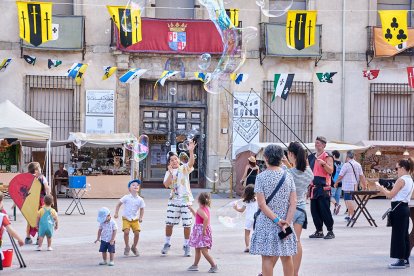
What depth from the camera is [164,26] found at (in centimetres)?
3078

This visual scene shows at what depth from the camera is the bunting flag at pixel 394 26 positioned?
96.6 feet

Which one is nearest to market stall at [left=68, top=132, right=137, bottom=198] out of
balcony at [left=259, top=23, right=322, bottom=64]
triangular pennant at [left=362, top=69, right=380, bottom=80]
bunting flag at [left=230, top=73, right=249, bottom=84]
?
bunting flag at [left=230, top=73, right=249, bottom=84]

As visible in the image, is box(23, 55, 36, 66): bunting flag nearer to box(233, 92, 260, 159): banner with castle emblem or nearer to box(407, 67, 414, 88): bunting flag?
box(233, 92, 260, 159): banner with castle emblem

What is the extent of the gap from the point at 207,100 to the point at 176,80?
4.29ft

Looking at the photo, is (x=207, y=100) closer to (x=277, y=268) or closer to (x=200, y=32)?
(x=200, y=32)

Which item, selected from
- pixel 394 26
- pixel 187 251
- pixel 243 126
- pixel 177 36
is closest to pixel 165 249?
pixel 187 251

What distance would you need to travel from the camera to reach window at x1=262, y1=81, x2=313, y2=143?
31891 mm

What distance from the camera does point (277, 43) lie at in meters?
31.6

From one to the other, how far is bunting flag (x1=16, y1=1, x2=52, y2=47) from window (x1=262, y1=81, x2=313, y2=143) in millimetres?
7927

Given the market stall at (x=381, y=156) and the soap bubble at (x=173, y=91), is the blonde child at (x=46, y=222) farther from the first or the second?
the market stall at (x=381, y=156)

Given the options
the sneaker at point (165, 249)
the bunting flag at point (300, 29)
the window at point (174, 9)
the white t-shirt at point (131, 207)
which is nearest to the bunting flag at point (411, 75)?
the bunting flag at point (300, 29)

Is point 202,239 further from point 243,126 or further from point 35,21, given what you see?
point 243,126

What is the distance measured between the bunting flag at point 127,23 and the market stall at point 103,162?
3554 mm

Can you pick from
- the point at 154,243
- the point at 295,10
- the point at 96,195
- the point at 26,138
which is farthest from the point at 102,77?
the point at 154,243
